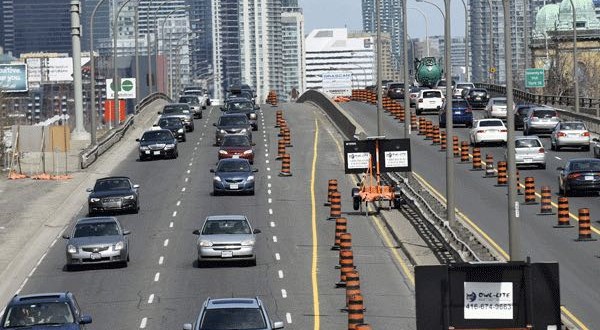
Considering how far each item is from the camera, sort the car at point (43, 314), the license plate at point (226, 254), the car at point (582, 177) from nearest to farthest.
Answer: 1. the car at point (43, 314)
2. the license plate at point (226, 254)
3. the car at point (582, 177)

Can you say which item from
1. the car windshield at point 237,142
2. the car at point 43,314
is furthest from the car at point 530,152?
the car at point 43,314

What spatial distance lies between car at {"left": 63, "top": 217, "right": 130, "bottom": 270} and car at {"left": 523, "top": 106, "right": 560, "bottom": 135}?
40.8 meters

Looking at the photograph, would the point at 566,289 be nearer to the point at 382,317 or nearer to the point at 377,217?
the point at 382,317

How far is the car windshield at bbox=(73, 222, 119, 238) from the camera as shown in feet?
135

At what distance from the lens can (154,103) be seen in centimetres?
11294

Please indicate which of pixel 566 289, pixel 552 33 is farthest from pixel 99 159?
pixel 552 33

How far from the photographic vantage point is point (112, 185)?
174ft

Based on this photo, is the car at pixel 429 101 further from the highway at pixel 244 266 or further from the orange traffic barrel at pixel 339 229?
the orange traffic barrel at pixel 339 229

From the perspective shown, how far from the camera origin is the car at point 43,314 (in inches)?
1072

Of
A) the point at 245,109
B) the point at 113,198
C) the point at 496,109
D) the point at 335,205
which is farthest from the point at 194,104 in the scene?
the point at 335,205

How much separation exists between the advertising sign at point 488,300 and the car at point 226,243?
17.5 metres

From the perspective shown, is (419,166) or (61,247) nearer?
(61,247)

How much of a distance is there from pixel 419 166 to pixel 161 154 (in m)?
12.3

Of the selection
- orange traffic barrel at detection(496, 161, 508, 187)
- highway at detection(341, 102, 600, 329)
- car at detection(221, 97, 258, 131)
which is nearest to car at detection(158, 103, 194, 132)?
car at detection(221, 97, 258, 131)
